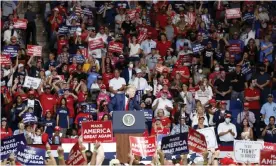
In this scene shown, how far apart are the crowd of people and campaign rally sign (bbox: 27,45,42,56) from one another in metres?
0.15

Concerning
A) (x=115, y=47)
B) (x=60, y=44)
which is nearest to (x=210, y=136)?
(x=115, y=47)

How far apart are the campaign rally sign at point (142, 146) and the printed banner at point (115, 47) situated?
1097 cm

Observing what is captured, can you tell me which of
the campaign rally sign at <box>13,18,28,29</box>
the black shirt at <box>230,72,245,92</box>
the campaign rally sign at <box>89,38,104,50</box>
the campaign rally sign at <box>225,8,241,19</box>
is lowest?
the black shirt at <box>230,72,245,92</box>

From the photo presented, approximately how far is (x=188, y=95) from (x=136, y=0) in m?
6.16

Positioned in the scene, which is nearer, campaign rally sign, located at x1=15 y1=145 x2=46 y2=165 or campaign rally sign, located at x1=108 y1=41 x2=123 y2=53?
campaign rally sign, located at x1=15 y1=145 x2=46 y2=165

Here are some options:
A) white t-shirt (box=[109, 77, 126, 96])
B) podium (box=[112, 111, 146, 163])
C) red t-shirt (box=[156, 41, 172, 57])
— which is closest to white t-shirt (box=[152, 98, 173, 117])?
white t-shirt (box=[109, 77, 126, 96])

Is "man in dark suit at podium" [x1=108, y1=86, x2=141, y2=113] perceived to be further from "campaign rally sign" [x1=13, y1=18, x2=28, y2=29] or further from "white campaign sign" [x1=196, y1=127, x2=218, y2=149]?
"campaign rally sign" [x1=13, y1=18, x2=28, y2=29]

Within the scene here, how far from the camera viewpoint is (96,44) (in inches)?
1332

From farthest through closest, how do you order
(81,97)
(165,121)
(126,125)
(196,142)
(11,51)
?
1. (11,51)
2. (81,97)
3. (165,121)
4. (126,125)
5. (196,142)

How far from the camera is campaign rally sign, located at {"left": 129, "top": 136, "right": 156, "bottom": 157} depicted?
22844 millimetres

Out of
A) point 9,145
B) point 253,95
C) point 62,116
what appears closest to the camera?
point 9,145

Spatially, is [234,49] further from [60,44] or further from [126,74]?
[60,44]

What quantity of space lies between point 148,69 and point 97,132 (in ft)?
31.5

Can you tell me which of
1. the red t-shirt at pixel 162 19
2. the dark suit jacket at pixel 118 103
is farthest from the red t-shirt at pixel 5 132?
the red t-shirt at pixel 162 19
